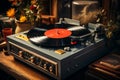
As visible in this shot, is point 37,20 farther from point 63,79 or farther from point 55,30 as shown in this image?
point 63,79

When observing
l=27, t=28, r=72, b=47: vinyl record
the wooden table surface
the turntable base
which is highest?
l=27, t=28, r=72, b=47: vinyl record

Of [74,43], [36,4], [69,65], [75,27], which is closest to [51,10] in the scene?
[36,4]

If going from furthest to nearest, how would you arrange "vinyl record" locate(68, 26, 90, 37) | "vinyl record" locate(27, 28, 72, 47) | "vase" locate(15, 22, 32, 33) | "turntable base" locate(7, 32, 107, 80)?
"vase" locate(15, 22, 32, 33) → "vinyl record" locate(68, 26, 90, 37) → "vinyl record" locate(27, 28, 72, 47) → "turntable base" locate(7, 32, 107, 80)

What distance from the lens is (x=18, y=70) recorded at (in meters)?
1.70

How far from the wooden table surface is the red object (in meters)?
0.27

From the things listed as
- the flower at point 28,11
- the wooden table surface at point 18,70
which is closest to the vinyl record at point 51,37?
the wooden table surface at point 18,70

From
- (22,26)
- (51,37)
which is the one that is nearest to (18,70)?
(51,37)

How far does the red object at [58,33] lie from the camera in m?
1.62

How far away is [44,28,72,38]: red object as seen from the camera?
1.62 meters

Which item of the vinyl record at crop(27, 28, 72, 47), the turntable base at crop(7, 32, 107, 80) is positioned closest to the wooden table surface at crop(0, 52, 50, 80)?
the turntable base at crop(7, 32, 107, 80)

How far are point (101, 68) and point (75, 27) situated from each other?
1.23 ft

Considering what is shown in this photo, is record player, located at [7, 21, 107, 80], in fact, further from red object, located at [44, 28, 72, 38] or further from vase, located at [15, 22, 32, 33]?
vase, located at [15, 22, 32, 33]

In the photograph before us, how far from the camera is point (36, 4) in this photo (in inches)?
81.7

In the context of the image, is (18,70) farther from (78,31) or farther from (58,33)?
(78,31)
